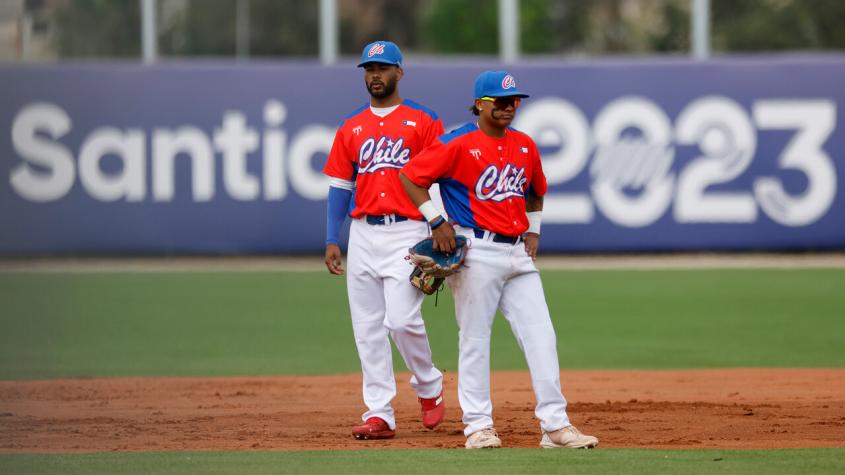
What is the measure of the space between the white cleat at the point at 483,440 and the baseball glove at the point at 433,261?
31.9 inches

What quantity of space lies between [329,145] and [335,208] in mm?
11813

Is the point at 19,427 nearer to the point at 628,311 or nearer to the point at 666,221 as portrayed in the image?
the point at 628,311

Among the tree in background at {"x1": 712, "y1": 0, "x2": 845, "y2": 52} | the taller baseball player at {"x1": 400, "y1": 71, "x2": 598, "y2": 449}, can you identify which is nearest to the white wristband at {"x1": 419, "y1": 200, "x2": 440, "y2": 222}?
the taller baseball player at {"x1": 400, "y1": 71, "x2": 598, "y2": 449}

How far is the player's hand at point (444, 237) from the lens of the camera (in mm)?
6969

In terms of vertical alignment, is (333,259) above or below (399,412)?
above

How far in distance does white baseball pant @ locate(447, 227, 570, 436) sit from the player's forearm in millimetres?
246

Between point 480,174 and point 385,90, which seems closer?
point 480,174

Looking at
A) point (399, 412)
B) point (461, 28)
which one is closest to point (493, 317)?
point (399, 412)

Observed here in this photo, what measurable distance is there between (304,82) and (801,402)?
40.0 ft

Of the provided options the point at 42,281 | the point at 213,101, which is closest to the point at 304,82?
the point at 213,101

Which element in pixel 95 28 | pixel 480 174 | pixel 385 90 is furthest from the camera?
pixel 95 28

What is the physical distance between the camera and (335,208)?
782 centimetres

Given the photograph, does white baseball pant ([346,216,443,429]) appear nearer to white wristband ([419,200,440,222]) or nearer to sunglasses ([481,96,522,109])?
white wristband ([419,200,440,222])

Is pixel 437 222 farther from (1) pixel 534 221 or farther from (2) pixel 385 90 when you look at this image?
(2) pixel 385 90
